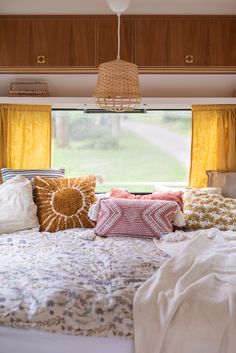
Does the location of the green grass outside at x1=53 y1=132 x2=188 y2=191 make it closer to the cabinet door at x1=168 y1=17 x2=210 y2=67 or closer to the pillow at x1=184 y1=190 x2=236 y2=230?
the pillow at x1=184 y1=190 x2=236 y2=230

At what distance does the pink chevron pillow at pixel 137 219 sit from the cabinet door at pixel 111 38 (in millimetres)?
1166

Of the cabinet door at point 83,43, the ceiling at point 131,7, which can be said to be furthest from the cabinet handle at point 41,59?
the ceiling at point 131,7

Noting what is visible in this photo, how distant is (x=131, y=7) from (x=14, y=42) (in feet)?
3.17

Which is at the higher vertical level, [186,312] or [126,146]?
[126,146]

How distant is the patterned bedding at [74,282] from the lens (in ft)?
5.48

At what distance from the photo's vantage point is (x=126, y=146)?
11.8 feet

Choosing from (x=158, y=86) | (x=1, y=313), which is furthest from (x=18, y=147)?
(x=1, y=313)

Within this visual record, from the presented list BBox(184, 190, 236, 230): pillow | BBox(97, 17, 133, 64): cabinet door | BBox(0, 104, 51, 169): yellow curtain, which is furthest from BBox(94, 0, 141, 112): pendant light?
BBox(0, 104, 51, 169): yellow curtain

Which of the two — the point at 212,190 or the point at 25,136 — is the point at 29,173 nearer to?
the point at 25,136

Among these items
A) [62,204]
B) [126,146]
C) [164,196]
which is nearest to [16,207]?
[62,204]

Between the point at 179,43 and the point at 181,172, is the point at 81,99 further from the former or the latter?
the point at 181,172

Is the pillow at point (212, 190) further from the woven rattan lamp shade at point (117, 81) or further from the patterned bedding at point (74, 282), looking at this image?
the woven rattan lamp shade at point (117, 81)

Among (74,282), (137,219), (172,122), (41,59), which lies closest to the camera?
(74,282)

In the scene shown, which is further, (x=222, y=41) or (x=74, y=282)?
(x=222, y=41)
